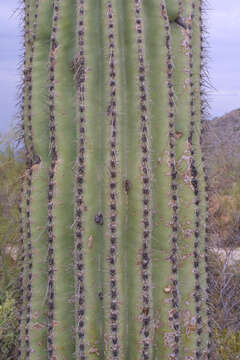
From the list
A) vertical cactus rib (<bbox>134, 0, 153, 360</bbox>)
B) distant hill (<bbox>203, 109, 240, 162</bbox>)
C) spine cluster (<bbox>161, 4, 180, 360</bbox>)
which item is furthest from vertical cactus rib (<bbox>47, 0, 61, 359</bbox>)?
distant hill (<bbox>203, 109, 240, 162</bbox>)

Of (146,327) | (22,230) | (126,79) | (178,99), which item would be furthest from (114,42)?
(146,327)

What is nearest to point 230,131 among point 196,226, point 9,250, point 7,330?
point 9,250

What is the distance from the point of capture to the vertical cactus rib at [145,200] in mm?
2166

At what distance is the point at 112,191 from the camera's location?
7.11 feet

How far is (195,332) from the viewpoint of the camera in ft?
7.68

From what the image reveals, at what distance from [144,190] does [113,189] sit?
150mm

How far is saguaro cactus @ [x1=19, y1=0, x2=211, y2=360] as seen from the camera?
7.13 feet

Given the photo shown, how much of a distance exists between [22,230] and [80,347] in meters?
0.66

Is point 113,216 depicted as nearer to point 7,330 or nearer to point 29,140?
point 29,140

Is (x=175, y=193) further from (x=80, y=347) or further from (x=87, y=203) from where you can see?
(x=80, y=347)

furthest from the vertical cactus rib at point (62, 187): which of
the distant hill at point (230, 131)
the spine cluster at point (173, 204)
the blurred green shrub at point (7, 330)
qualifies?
the distant hill at point (230, 131)

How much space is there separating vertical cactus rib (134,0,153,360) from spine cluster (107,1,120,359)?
5.1 inches

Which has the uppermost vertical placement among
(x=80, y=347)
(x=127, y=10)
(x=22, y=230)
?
(x=127, y=10)

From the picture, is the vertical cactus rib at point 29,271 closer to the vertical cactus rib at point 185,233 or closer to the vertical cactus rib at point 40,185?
the vertical cactus rib at point 40,185
